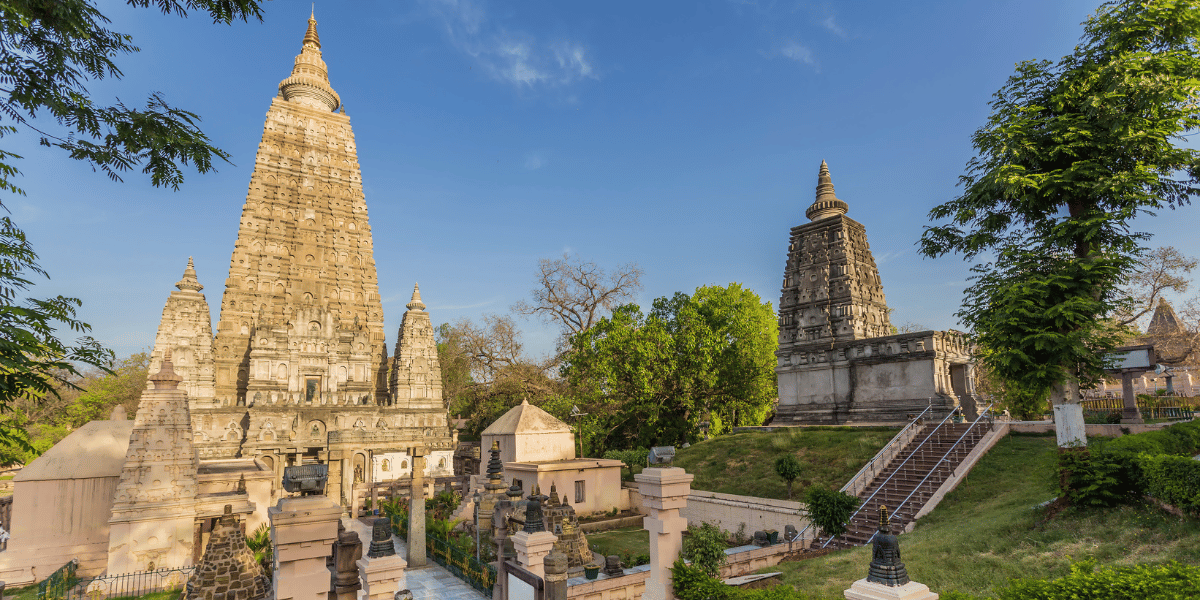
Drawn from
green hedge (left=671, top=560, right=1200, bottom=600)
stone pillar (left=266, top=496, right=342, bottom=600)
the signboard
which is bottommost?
green hedge (left=671, top=560, right=1200, bottom=600)

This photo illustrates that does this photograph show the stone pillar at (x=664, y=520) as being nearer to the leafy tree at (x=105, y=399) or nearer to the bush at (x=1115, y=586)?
the bush at (x=1115, y=586)

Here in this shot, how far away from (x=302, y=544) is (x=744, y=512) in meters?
15.6

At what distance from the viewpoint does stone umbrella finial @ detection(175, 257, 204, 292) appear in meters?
33.7

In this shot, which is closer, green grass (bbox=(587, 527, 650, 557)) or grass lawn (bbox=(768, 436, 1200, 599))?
grass lawn (bbox=(768, 436, 1200, 599))

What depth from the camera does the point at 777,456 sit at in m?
22.1

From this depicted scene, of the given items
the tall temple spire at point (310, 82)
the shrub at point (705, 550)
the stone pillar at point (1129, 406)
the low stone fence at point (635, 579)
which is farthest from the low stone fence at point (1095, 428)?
the tall temple spire at point (310, 82)

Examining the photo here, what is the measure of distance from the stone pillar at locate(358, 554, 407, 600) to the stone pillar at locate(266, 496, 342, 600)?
8.46 feet

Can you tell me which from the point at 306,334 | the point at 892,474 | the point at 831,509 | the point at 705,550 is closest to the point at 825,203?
the point at 892,474

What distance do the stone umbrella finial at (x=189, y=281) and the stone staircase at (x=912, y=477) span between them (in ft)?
122

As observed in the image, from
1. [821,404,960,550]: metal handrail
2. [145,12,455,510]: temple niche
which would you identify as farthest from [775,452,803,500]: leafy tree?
[145,12,455,510]: temple niche

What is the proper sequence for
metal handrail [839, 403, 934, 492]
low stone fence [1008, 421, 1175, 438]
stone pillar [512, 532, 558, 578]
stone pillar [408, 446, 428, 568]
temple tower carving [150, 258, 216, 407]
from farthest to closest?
temple tower carving [150, 258, 216, 407] → low stone fence [1008, 421, 1175, 438] → metal handrail [839, 403, 934, 492] → stone pillar [408, 446, 428, 568] → stone pillar [512, 532, 558, 578]

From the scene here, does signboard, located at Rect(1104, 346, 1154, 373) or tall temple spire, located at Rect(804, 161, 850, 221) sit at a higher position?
tall temple spire, located at Rect(804, 161, 850, 221)

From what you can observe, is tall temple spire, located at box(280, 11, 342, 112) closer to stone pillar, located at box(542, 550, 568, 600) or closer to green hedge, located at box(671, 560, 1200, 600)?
stone pillar, located at box(542, 550, 568, 600)

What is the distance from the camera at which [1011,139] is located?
530 inches
